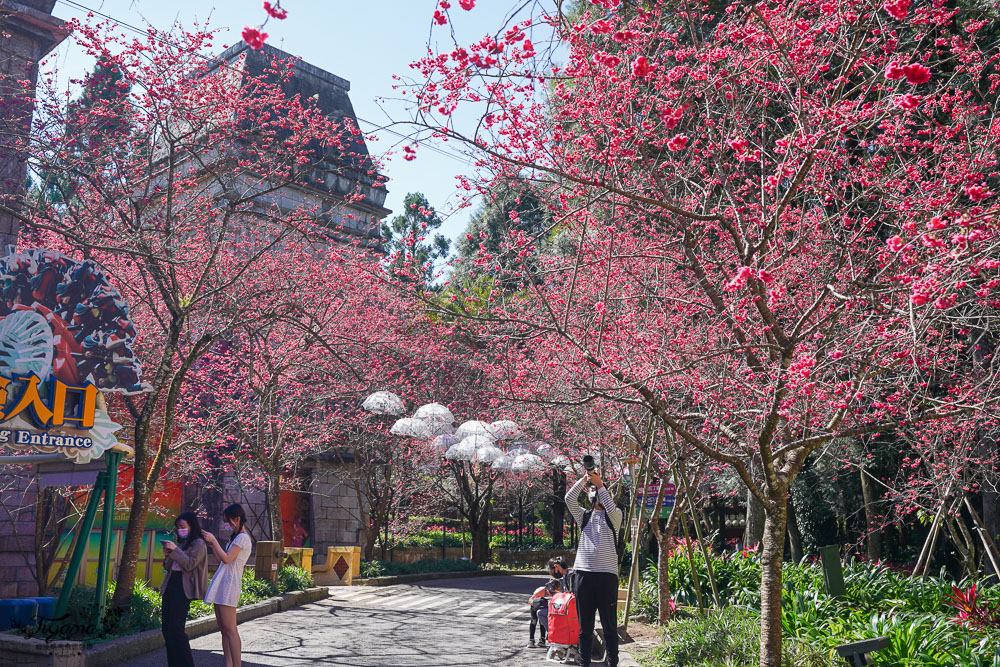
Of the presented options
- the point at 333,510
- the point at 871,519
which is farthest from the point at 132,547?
the point at 333,510

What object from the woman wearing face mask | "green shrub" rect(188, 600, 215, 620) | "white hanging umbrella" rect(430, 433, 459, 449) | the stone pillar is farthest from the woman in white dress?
"white hanging umbrella" rect(430, 433, 459, 449)

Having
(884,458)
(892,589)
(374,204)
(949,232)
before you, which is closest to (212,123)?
(949,232)

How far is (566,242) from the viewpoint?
17516 mm

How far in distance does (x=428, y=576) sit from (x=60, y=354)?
1606 cm

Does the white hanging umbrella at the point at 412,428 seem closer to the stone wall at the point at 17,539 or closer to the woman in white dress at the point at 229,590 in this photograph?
the stone wall at the point at 17,539

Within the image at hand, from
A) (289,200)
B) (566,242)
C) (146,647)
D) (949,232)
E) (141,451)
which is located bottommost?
(146,647)

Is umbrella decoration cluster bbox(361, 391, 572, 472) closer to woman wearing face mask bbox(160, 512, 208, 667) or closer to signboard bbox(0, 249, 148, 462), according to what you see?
signboard bbox(0, 249, 148, 462)

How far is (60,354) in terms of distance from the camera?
9195 millimetres

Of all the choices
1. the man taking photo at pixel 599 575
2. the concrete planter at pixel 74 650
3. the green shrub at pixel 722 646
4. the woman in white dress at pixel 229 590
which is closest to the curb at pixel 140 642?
the concrete planter at pixel 74 650

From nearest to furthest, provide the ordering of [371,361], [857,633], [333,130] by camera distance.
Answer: [857,633] → [333,130] → [371,361]

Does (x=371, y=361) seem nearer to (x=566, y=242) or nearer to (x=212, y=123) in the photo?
(x=566, y=242)

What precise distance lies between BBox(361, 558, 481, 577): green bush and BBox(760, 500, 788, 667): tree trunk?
16.2 metres

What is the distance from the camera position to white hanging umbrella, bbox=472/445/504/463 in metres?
20.4

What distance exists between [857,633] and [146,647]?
25.4 feet
